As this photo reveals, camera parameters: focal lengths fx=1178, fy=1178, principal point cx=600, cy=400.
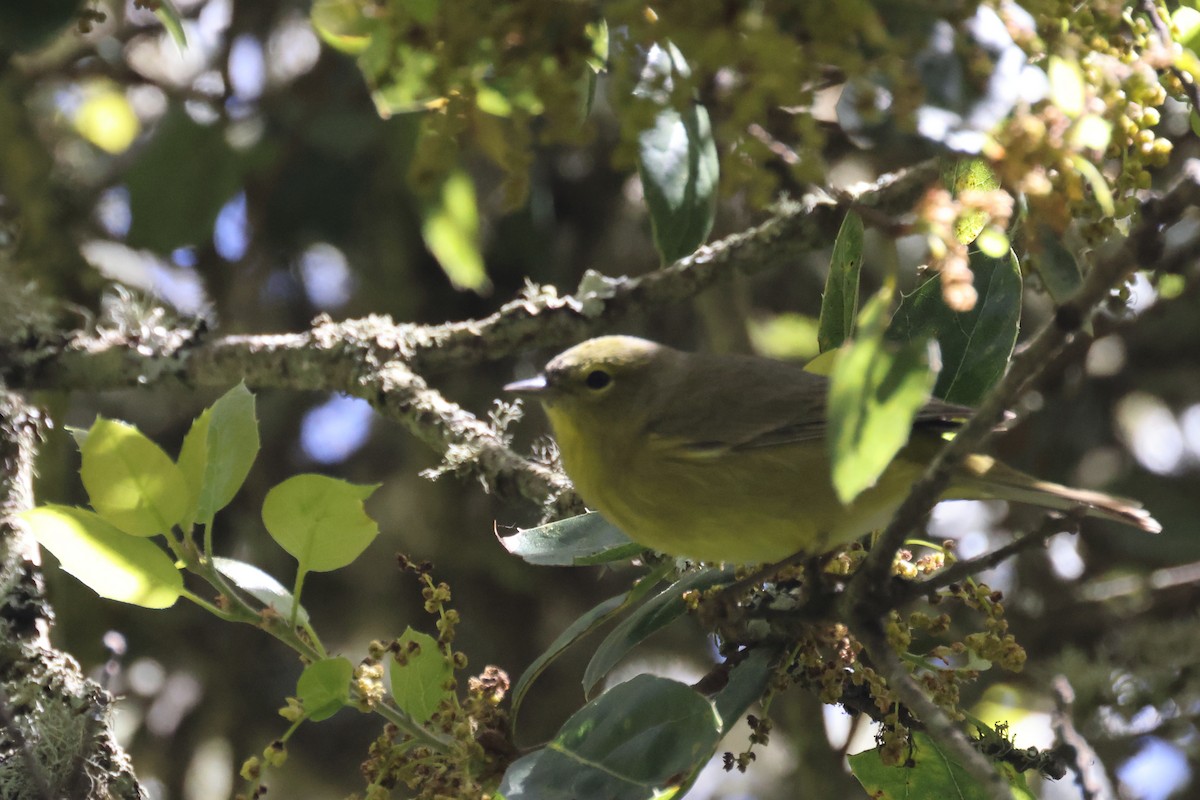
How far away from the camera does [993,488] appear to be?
2.47 m

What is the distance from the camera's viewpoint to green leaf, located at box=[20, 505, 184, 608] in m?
1.89

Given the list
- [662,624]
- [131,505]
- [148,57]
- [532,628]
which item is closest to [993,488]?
[662,624]

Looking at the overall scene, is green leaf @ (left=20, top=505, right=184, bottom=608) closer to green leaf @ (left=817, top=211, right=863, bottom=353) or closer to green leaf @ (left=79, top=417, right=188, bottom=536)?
green leaf @ (left=79, top=417, right=188, bottom=536)

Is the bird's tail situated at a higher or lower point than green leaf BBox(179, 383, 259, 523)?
lower

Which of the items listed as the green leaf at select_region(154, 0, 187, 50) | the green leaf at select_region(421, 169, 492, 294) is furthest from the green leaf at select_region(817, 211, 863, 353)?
the green leaf at select_region(421, 169, 492, 294)

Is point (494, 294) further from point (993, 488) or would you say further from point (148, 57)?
point (993, 488)

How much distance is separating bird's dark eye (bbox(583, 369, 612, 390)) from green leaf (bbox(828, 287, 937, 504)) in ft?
5.37

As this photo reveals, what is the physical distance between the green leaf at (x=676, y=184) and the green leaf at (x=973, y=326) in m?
0.45

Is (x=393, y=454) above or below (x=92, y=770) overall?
below

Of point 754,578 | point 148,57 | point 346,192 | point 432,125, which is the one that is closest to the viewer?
point 432,125

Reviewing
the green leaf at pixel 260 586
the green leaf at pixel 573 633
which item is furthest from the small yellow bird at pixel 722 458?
the green leaf at pixel 260 586

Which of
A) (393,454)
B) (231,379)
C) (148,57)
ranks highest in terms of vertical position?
(231,379)

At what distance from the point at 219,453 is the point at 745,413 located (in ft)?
3.96

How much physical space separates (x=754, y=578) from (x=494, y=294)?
2.57 m
